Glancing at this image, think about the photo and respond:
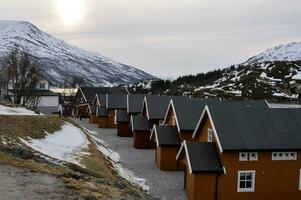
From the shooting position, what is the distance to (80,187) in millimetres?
17938

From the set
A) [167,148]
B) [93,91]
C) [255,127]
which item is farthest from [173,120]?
[93,91]

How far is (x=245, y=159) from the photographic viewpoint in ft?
87.7

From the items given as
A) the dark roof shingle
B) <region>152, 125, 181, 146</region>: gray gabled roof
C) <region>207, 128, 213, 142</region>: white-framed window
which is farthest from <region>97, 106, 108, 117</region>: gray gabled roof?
the dark roof shingle

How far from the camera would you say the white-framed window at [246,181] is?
26.8 m

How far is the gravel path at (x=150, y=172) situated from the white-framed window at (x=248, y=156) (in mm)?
4563

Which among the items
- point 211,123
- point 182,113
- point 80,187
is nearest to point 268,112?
point 211,123

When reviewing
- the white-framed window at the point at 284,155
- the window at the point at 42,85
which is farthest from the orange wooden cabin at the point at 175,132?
the window at the point at 42,85

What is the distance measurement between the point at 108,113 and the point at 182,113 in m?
30.3

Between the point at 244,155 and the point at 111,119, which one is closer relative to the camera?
the point at 244,155

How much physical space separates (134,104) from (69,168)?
3434cm

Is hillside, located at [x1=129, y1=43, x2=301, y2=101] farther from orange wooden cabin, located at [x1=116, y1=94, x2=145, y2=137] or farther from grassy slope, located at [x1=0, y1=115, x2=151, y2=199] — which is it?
grassy slope, located at [x1=0, y1=115, x2=151, y2=199]

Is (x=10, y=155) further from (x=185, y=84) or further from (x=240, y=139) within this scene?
(x=185, y=84)

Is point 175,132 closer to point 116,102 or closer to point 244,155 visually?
point 244,155

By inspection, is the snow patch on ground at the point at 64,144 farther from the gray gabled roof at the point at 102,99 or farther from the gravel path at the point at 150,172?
the gray gabled roof at the point at 102,99
